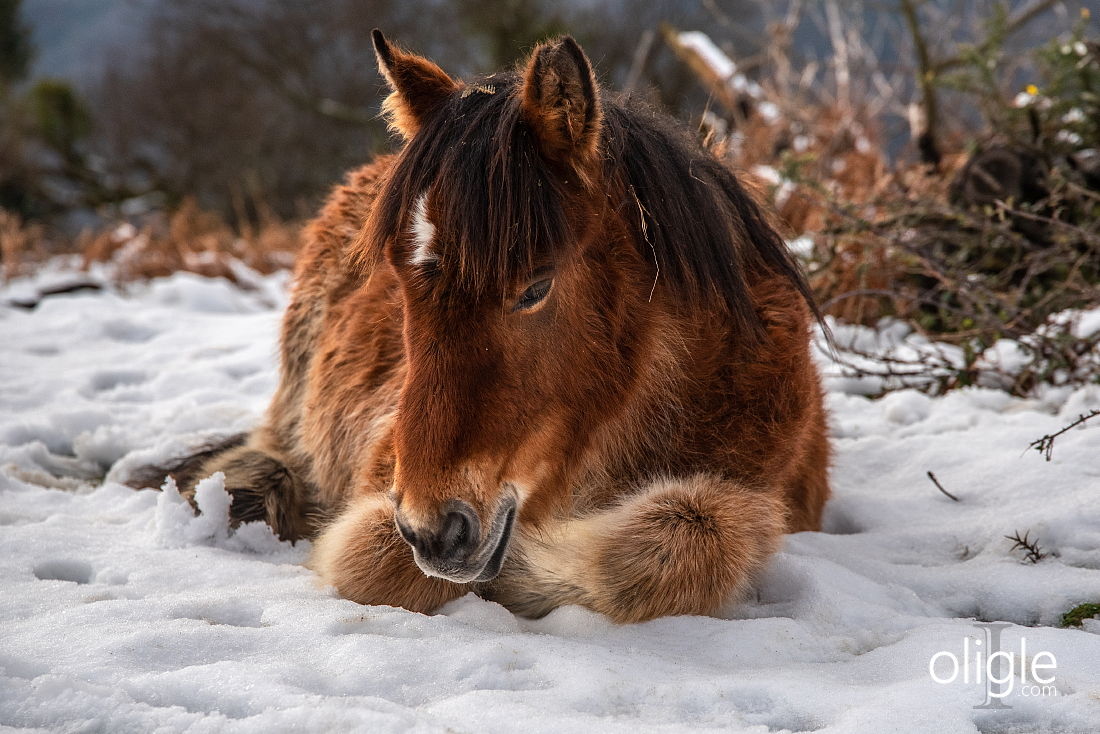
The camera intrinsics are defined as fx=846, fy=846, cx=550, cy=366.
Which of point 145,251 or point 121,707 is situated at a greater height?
point 145,251

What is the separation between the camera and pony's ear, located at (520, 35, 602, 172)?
2.00 meters

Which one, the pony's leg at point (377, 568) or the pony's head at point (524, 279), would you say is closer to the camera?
the pony's head at point (524, 279)

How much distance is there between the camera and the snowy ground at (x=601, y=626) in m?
1.67

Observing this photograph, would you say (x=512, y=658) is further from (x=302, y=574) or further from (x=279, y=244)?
(x=279, y=244)

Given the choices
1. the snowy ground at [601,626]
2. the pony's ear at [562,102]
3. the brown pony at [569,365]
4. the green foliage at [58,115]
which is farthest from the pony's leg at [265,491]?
the green foliage at [58,115]

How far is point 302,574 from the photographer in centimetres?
264

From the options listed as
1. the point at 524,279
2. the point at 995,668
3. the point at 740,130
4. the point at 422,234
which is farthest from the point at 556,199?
the point at 740,130

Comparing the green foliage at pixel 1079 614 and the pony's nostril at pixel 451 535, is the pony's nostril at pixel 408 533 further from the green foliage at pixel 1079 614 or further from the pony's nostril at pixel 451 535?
the green foliage at pixel 1079 614

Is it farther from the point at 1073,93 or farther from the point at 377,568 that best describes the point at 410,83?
the point at 1073,93

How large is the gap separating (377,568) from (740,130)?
22.1 feet

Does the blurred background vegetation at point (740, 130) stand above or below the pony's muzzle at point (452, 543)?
above

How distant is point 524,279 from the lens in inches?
80.5

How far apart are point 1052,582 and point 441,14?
2414cm

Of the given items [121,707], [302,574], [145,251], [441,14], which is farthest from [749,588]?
[441,14]
